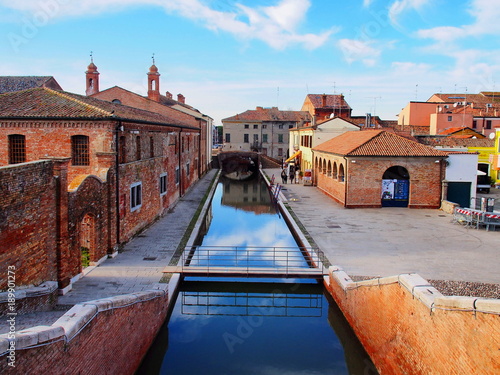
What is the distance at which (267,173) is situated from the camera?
2068 inches

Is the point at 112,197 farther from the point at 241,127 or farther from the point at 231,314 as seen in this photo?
the point at 241,127

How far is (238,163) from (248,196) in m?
26.1

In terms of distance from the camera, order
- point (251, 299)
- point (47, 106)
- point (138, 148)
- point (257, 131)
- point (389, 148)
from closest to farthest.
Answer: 1. point (251, 299)
2. point (47, 106)
3. point (138, 148)
4. point (389, 148)
5. point (257, 131)

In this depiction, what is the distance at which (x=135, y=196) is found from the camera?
1791cm

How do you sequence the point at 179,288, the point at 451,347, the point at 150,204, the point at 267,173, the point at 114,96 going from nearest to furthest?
the point at 451,347 → the point at 179,288 → the point at 150,204 → the point at 114,96 → the point at 267,173

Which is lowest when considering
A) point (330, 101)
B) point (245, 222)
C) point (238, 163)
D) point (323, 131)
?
point (245, 222)

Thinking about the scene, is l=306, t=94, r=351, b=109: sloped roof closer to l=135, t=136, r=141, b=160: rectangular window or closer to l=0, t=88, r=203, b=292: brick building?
l=0, t=88, r=203, b=292: brick building

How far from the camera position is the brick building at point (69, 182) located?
9.52 m

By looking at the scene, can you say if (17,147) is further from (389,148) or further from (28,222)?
(389,148)

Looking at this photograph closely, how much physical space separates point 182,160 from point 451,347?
24616mm

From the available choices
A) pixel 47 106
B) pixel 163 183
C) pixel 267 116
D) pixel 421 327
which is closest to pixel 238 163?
pixel 267 116

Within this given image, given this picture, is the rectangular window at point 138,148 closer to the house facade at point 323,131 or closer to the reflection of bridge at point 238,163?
the house facade at point 323,131

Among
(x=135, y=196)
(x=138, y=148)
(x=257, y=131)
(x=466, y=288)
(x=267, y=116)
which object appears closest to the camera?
(x=466, y=288)

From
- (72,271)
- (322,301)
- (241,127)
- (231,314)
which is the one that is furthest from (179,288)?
(241,127)
